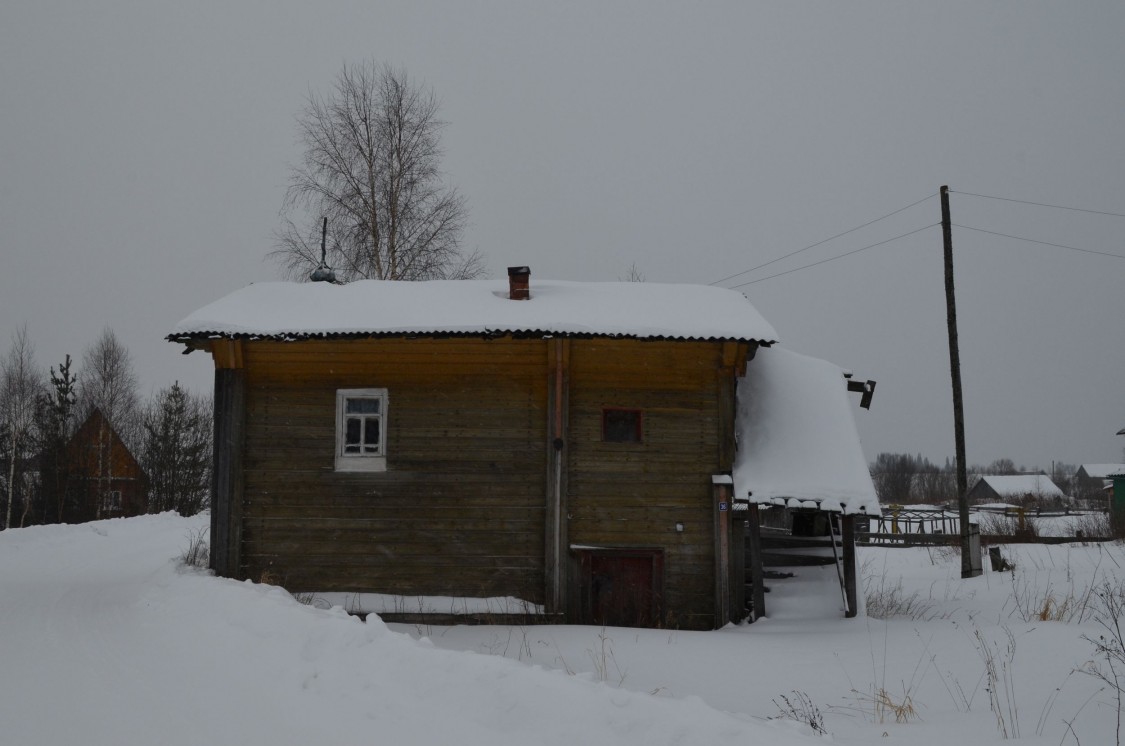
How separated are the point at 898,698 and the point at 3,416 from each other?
42.4 m

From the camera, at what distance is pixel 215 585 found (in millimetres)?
11070

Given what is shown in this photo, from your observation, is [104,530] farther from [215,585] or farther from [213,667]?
[213,667]

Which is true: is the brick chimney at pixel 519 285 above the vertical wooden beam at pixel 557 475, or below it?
above

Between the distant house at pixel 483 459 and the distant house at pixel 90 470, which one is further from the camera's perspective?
the distant house at pixel 90 470

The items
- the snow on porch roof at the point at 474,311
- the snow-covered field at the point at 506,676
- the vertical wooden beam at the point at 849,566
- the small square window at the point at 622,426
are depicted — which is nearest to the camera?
the snow-covered field at the point at 506,676

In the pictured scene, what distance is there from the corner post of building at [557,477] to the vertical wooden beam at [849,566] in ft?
14.4

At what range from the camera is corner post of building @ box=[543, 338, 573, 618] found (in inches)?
520

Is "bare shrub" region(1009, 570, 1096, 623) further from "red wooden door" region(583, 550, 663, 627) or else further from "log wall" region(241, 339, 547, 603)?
"log wall" region(241, 339, 547, 603)

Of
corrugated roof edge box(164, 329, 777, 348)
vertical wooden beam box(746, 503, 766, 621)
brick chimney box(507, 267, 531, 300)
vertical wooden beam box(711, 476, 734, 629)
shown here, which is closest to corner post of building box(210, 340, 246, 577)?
corrugated roof edge box(164, 329, 777, 348)

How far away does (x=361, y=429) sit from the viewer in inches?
545

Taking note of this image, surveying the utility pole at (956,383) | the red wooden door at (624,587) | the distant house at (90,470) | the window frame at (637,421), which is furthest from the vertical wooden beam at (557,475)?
the distant house at (90,470)

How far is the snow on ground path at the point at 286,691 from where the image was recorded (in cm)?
521

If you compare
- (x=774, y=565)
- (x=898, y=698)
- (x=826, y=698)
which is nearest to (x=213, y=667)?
(x=826, y=698)

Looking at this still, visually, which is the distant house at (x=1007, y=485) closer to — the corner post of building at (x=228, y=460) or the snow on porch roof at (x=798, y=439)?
the snow on porch roof at (x=798, y=439)
